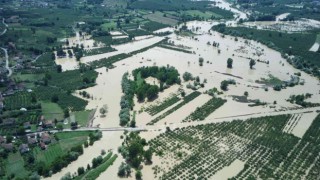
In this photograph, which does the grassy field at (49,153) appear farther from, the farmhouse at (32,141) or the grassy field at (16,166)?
the grassy field at (16,166)

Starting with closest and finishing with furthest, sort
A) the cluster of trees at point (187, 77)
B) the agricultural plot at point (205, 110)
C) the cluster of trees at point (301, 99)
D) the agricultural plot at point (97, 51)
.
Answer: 1. the agricultural plot at point (205, 110)
2. the cluster of trees at point (301, 99)
3. the cluster of trees at point (187, 77)
4. the agricultural plot at point (97, 51)

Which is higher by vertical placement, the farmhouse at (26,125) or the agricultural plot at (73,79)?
the agricultural plot at (73,79)

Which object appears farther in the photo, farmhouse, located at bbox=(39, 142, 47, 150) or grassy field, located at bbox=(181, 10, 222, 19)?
grassy field, located at bbox=(181, 10, 222, 19)

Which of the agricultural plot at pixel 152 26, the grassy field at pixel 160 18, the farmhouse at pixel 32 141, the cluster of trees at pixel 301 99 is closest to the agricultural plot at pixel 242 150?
the cluster of trees at pixel 301 99

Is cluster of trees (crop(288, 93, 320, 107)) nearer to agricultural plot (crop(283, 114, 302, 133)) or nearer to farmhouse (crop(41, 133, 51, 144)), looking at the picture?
agricultural plot (crop(283, 114, 302, 133))

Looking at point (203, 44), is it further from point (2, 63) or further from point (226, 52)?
point (2, 63)

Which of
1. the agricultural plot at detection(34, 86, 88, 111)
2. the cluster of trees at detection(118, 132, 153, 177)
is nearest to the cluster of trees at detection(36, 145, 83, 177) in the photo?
the cluster of trees at detection(118, 132, 153, 177)

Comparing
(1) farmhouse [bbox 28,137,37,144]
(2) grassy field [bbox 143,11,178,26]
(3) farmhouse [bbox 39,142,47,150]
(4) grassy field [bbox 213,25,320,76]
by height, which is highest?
(2) grassy field [bbox 143,11,178,26]

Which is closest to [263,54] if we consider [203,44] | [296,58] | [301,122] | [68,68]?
[296,58]
